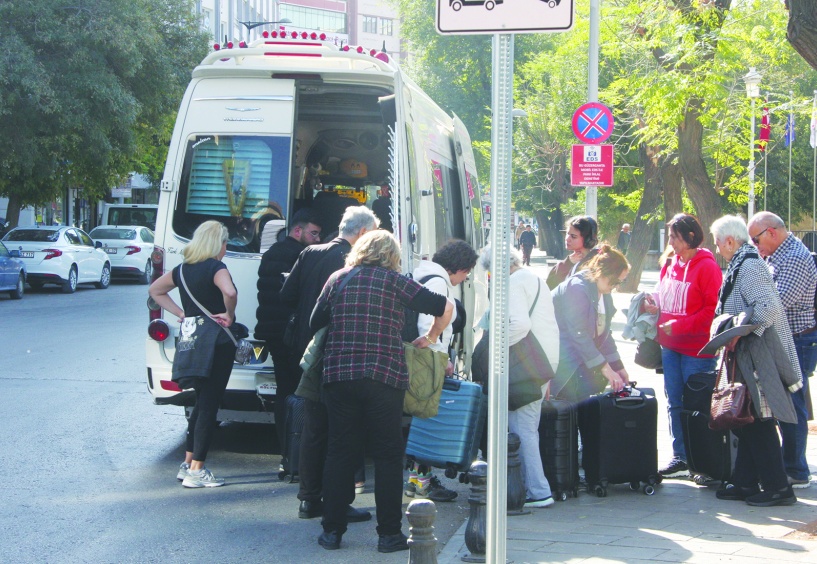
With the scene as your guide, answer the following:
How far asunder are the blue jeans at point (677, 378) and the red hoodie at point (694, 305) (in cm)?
8

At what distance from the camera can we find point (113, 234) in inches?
1174

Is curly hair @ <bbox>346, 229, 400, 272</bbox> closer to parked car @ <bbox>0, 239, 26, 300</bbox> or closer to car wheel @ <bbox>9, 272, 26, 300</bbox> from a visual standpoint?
parked car @ <bbox>0, 239, 26, 300</bbox>

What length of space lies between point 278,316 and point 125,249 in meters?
23.2

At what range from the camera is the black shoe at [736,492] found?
665cm

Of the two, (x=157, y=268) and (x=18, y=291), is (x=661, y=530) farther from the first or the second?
(x=18, y=291)

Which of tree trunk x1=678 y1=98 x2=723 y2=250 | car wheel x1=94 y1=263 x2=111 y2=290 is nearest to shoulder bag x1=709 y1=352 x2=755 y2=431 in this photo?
tree trunk x1=678 y1=98 x2=723 y2=250

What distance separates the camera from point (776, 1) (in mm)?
18328

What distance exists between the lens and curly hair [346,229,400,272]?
5.69 meters

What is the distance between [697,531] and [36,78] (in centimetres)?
2131

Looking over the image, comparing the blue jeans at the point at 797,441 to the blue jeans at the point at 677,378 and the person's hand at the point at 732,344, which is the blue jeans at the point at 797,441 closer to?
the blue jeans at the point at 677,378

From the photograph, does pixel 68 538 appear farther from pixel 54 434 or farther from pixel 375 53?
pixel 375 53

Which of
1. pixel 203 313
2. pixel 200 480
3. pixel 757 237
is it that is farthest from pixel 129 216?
pixel 757 237

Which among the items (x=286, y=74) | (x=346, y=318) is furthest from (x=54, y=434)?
(x=346, y=318)

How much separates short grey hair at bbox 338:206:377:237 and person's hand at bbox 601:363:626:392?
5.85 ft
